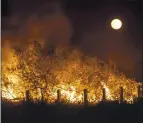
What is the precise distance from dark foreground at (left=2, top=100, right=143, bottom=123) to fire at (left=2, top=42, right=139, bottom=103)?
3.30 feet

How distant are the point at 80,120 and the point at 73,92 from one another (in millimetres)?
2077

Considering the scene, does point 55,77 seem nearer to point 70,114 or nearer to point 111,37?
point 111,37

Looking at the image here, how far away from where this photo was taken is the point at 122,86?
378 inches

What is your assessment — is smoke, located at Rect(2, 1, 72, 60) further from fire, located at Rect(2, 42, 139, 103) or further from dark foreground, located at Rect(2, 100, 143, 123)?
dark foreground, located at Rect(2, 100, 143, 123)

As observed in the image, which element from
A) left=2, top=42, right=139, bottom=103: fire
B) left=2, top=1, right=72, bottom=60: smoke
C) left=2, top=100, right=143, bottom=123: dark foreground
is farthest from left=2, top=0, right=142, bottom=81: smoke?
left=2, top=100, right=143, bottom=123: dark foreground

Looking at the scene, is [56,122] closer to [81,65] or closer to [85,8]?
[81,65]

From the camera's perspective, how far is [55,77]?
9.44 metres

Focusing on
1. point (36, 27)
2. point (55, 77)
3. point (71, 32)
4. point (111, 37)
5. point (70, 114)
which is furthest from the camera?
point (111, 37)

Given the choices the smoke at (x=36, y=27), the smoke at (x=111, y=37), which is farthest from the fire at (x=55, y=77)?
the smoke at (x=111, y=37)

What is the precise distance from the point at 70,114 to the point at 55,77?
1.85m

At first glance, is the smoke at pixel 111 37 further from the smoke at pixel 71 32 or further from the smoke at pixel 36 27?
the smoke at pixel 36 27

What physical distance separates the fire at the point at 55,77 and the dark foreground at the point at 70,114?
3.30 feet

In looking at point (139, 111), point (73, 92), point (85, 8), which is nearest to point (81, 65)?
point (73, 92)

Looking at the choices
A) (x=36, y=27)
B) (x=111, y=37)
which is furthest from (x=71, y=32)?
(x=111, y=37)
